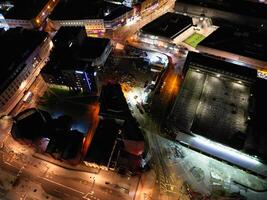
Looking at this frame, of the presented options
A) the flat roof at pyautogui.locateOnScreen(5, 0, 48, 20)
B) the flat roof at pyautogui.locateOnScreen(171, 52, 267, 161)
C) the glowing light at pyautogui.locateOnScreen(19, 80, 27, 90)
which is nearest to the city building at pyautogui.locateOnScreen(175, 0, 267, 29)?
the flat roof at pyautogui.locateOnScreen(171, 52, 267, 161)

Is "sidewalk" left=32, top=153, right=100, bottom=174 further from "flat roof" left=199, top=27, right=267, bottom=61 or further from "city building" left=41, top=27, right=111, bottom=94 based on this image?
"flat roof" left=199, top=27, right=267, bottom=61

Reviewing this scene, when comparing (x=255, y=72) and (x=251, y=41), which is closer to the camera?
(x=255, y=72)

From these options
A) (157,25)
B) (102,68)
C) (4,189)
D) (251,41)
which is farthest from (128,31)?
(4,189)

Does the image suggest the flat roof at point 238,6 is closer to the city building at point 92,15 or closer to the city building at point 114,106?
the city building at point 92,15

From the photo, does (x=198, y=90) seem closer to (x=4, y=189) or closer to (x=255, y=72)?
(x=255, y=72)

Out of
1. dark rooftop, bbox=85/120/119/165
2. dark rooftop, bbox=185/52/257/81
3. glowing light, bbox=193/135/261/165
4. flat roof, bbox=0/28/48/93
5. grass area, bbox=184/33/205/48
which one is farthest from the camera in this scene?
grass area, bbox=184/33/205/48
